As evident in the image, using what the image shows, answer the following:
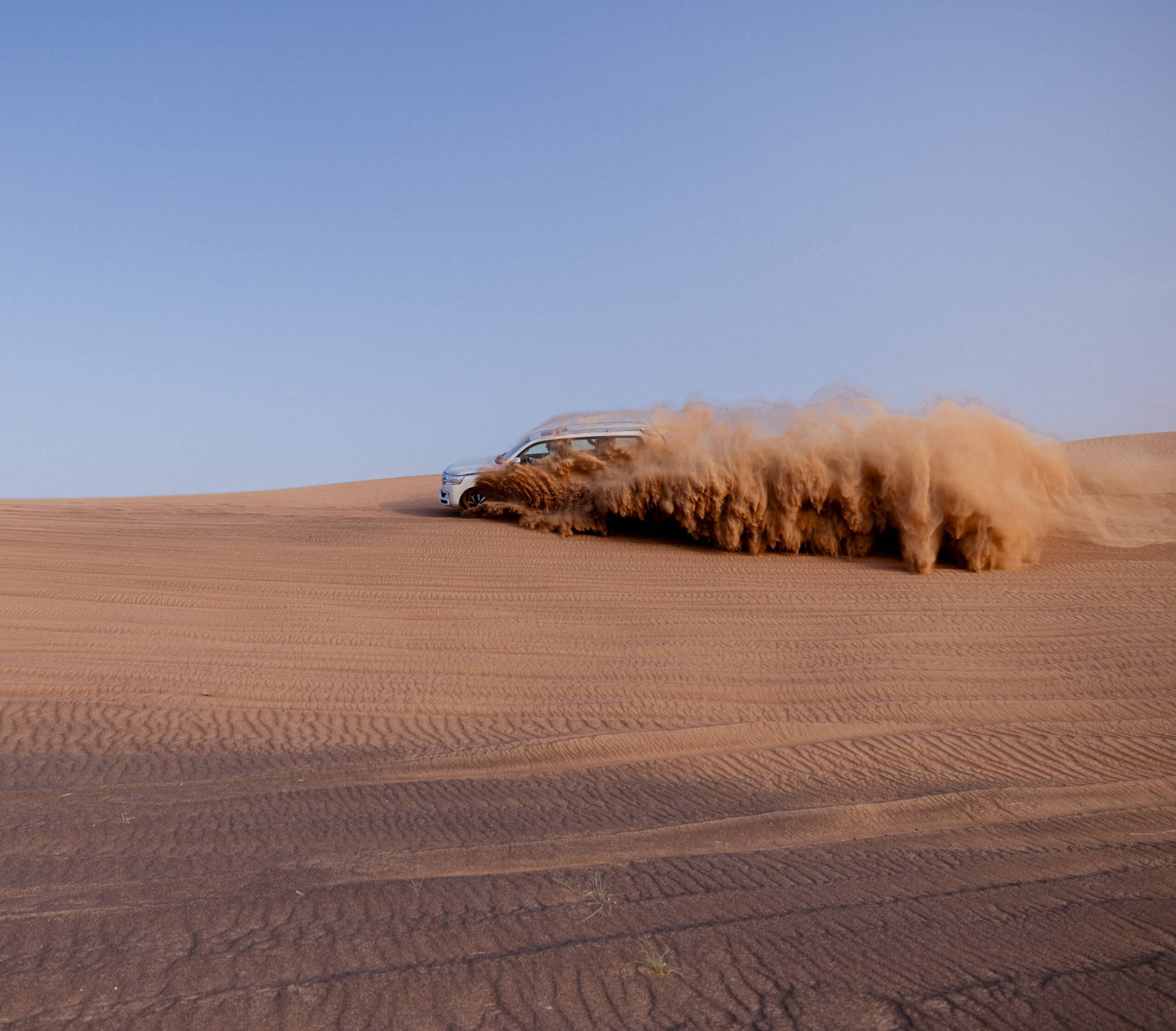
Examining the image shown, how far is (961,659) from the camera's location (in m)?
9.20

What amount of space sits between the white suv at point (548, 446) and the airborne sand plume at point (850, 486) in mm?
→ 282

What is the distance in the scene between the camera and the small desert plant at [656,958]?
309 centimetres

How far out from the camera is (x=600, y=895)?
3.74 meters

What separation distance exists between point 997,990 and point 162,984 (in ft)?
8.22

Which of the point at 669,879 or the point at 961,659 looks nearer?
the point at 669,879

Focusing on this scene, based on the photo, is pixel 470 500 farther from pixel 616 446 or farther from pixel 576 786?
pixel 576 786

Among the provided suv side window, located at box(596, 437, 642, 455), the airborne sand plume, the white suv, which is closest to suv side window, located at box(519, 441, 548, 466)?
the white suv

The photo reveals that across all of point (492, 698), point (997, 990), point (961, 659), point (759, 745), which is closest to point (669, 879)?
point (997, 990)

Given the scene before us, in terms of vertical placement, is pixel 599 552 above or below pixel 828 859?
above

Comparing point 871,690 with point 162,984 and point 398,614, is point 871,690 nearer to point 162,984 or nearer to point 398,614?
point 398,614

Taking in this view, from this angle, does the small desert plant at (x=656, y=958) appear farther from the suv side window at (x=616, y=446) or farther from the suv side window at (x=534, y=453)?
the suv side window at (x=534, y=453)

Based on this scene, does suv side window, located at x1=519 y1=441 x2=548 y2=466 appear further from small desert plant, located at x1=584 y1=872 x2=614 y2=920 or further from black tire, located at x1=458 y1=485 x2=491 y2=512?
small desert plant, located at x1=584 y1=872 x2=614 y2=920

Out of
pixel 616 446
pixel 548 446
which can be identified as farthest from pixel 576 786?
pixel 548 446

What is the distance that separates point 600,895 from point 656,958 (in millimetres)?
612
